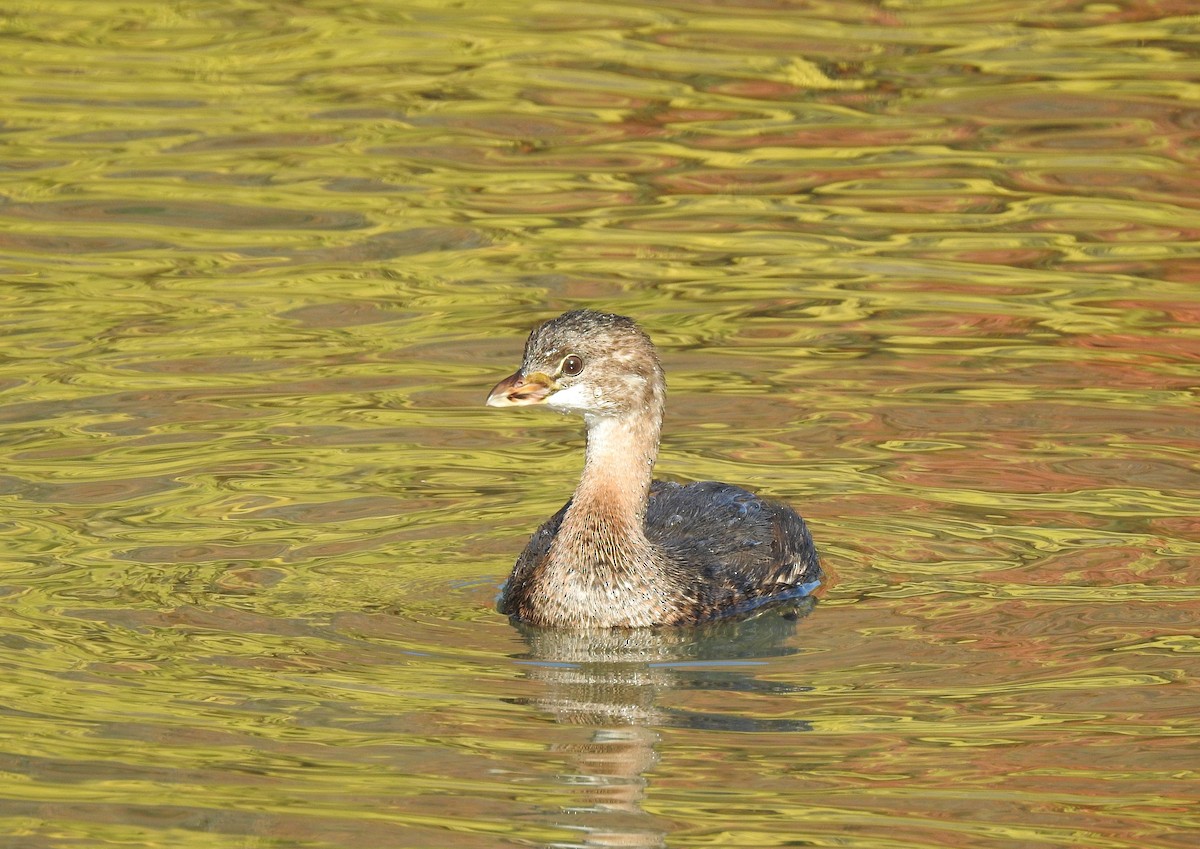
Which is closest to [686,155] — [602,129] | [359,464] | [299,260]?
[602,129]

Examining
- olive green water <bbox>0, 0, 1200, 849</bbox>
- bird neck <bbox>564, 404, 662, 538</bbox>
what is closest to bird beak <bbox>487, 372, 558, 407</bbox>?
bird neck <bbox>564, 404, 662, 538</bbox>

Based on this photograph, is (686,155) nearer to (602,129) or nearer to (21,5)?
(602,129)

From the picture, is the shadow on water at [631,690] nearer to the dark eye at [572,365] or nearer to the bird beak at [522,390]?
the bird beak at [522,390]

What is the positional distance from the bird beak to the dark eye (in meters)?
0.08

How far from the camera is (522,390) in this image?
32.1ft

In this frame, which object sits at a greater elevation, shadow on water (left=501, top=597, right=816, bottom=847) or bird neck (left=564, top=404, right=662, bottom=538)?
bird neck (left=564, top=404, right=662, bottom=538)

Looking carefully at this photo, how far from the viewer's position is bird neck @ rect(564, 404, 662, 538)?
10.0 metres

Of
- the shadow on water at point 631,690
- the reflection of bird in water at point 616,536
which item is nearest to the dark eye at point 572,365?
the reflection of bird in water at point 616,536

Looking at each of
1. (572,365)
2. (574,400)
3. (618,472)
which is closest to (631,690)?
(618,472)

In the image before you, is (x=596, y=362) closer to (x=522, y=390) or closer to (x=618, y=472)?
(x=522, y=390)

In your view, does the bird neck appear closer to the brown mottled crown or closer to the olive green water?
the brown mottled crown

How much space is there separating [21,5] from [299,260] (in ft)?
21.0

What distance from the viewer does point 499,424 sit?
12.6 metres

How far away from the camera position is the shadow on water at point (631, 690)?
7.80 meters
